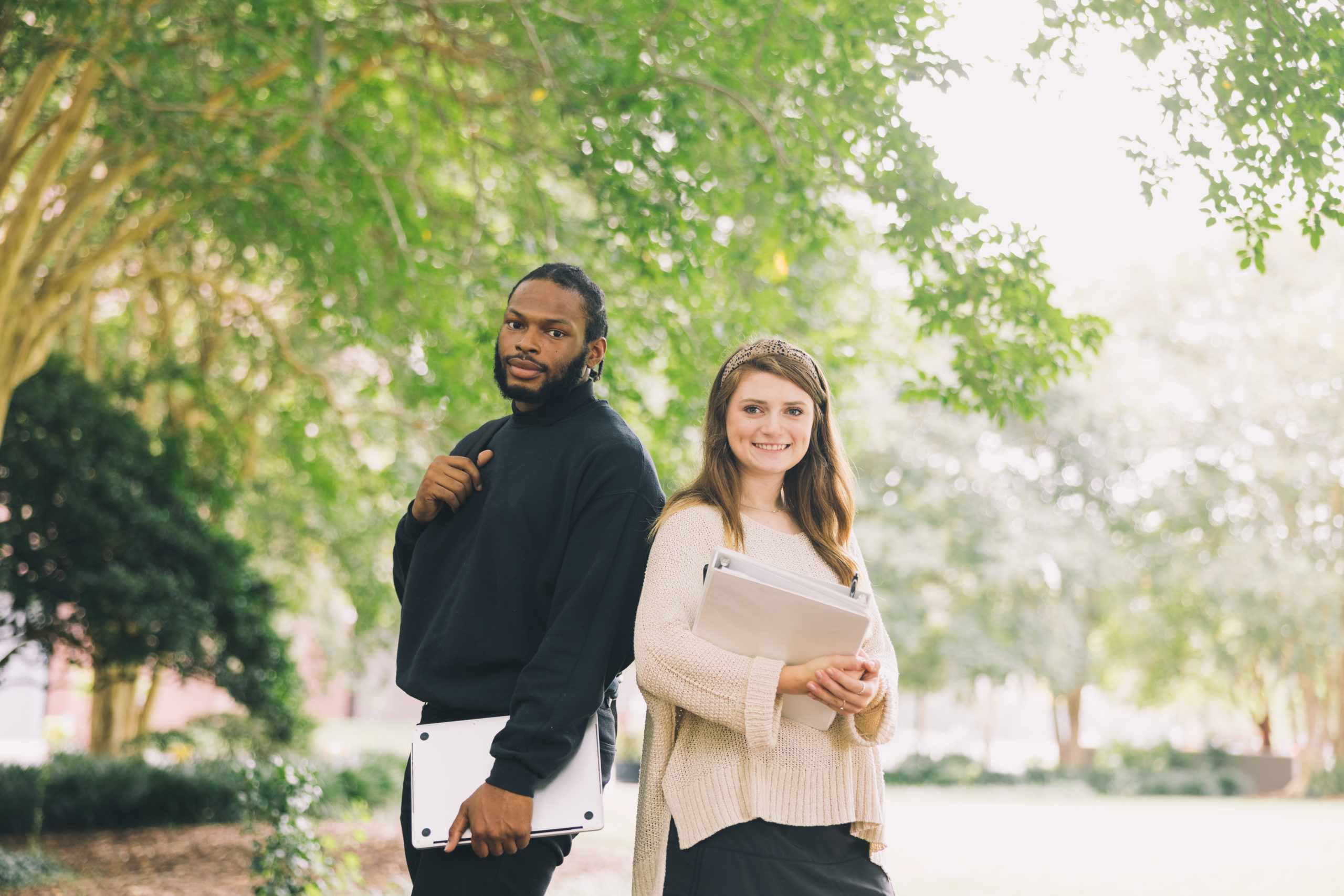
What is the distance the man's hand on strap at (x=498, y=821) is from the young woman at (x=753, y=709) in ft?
0.91

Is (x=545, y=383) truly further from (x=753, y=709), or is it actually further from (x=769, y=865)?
(x=769, y=865)

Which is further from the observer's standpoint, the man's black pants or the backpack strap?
the backpack strap

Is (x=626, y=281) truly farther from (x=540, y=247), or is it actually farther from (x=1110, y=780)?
(x=1110, y=780)

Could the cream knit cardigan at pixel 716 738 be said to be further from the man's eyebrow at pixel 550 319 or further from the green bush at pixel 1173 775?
the green bush at pixel 1173 775

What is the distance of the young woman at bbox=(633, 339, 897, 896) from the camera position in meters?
2.23

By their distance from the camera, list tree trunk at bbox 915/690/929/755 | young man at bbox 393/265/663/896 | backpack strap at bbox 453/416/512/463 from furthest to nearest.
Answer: tree trunk at bbox 915/690/929/755 → backpack strap at bbox 453/416/512/463 → young man at bbox 393/265/663/896

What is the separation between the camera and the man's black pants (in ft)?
7.55

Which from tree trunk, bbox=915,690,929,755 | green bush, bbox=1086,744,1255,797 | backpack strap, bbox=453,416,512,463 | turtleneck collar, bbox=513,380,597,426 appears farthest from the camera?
tree trunk, bbox=915,690,929,755

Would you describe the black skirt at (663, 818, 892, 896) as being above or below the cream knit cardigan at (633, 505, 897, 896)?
below

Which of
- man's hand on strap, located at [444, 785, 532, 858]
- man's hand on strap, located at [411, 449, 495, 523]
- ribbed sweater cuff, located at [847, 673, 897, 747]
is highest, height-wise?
man's hand on strap, located at [411, 449, 495, 523]

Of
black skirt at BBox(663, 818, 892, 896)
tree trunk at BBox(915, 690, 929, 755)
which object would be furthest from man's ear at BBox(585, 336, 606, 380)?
tree trunk at BBox(915, 690, 929, 755)

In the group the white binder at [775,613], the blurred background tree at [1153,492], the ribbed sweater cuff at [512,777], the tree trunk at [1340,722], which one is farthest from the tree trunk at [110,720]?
the tree trunk at [1340,722]

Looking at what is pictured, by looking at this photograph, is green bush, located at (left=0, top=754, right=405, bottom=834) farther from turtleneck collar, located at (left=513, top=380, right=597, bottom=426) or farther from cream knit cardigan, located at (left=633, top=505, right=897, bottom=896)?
cream knit cardigan, located at (left=633, top=505, right=897, bottom=896)

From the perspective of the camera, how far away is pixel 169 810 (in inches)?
397
